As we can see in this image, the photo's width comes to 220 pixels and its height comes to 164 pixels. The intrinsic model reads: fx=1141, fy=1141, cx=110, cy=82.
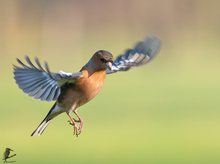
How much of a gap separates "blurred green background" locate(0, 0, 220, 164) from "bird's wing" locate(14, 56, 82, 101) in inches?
238

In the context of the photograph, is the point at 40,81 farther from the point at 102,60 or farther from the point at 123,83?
the point at 123,83

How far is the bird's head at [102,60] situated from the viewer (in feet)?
20.5

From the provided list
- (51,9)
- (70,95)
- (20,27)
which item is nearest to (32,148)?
(70,95)

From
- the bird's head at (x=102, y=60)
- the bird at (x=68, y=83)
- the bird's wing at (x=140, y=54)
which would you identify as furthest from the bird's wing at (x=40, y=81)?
the bird's wing at (x=140, y=54)

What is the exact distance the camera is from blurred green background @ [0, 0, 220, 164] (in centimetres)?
1474

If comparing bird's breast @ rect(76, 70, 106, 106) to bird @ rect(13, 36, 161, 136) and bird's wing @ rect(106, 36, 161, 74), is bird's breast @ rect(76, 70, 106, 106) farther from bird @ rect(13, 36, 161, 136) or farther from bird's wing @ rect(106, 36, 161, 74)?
bird's wing @ rect(106, 36, 161, 74)

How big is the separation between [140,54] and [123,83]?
1813 centimetres

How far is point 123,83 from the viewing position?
2519 centimetres

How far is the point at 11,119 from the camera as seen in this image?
60.7 feet

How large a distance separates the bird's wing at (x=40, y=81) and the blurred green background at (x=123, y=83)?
6044 millimetres

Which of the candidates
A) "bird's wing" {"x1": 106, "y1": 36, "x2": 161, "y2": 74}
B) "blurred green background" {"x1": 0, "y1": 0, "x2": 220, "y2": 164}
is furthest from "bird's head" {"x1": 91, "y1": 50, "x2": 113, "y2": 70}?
"blurred green background" {"x1": 0, "y1": 0, "x2": 220, "y2": 164}

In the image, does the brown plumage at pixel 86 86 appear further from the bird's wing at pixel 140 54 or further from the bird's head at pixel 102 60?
the bird's wing at pixel 140 54

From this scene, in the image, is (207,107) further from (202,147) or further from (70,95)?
(70,95)

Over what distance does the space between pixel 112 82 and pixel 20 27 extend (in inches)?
93.2
